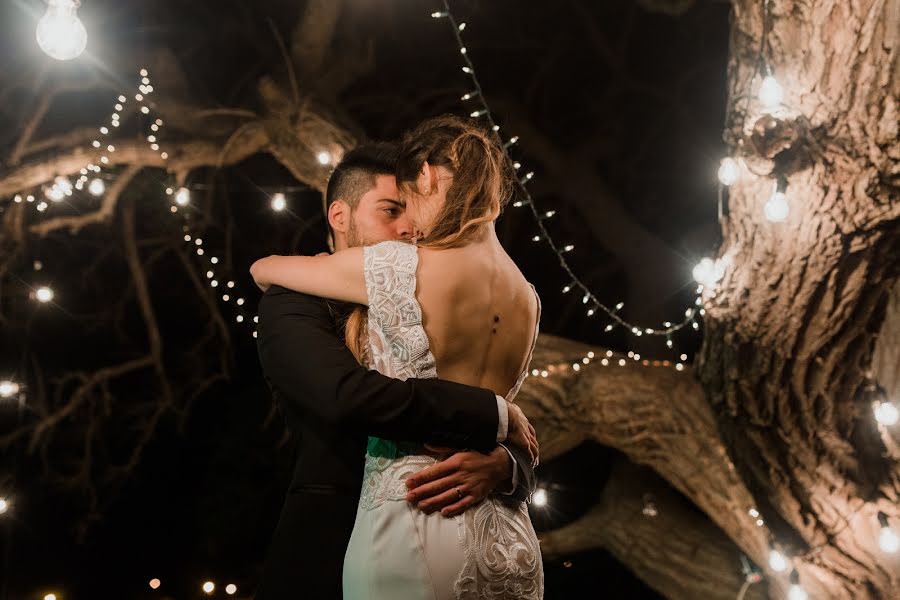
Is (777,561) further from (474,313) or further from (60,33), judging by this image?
(60,33)

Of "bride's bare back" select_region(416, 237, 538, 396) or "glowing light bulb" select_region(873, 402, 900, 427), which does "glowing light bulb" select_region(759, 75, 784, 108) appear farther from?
"bride's bare back" select_region(416, 237, 538, 396)

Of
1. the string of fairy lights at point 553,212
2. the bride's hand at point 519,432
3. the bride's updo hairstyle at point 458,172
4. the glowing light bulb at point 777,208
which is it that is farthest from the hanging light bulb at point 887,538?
the bride's updo hairstyle at point 458,172

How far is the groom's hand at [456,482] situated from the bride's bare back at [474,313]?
0.63 feet

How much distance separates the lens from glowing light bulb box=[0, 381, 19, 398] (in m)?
3.49

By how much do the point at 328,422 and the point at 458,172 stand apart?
2.17 feet

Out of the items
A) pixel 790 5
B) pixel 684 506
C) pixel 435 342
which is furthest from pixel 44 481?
pixel 790 5

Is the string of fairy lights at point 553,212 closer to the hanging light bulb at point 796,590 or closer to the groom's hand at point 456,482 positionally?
the hanging light bulb at point 796,590

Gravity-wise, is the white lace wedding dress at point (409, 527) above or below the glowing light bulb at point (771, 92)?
below

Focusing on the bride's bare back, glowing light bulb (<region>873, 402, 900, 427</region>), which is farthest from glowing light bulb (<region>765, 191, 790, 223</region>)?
the bride's bare back

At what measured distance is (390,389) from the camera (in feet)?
4.72

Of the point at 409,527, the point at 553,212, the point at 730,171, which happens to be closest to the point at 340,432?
the point at 409,527

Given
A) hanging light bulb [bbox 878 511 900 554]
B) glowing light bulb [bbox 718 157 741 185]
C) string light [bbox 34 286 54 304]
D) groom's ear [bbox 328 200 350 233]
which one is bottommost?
hanging light bulb [bbox 878 511 900 554]

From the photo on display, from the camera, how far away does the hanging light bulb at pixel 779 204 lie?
254 centimetres

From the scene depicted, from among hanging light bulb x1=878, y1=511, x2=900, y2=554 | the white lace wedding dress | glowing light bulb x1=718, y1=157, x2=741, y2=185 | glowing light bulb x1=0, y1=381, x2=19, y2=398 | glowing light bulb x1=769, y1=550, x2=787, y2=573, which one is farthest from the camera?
glowing light bulb x1=0, y1=381, x2=19, y2=398
